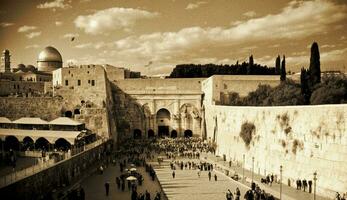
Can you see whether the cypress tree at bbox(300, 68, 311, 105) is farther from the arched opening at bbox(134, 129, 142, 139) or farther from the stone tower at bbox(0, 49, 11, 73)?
the stone tower at bbox(0, 49, 11, 73)

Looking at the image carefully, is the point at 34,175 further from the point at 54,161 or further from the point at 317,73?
the point at 317,73

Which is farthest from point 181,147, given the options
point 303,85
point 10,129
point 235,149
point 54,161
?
point 54,161

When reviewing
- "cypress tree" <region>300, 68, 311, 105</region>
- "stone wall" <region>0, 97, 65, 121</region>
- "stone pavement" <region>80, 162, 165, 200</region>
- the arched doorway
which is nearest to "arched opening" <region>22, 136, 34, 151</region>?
"stone wall" <region>0, 97, 65, 121</region>

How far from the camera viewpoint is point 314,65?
28.5 meters

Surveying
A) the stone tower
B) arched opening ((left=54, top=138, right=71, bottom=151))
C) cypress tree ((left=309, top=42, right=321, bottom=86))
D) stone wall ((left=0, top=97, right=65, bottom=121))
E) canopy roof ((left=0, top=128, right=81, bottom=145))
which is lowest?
arched opening ((left=54, top=138, right=71, bottom=151))

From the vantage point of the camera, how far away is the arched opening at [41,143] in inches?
1158

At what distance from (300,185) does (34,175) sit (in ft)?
41.2

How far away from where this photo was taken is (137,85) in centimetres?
4656

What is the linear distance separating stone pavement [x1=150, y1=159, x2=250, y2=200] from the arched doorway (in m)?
19.8

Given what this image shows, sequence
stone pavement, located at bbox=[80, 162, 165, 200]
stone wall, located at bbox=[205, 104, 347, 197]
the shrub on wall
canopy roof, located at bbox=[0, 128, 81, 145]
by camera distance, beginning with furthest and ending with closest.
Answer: canopy roof, located at bbox=[0, 128, 81, 145]
the shrub on wall
stone pavement, located at bbox=[80, 162, 165, 200]
stone wall, located at bbox=[205, 104, 347, 197]

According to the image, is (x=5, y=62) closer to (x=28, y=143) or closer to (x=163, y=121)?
(x=163, y=121)

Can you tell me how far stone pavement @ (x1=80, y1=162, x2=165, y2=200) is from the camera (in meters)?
18.7

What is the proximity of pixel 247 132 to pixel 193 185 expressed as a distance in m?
6.81

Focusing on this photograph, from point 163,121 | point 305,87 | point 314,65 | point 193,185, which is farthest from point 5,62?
point 314,65
